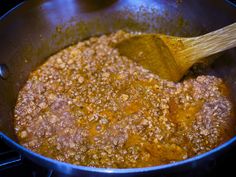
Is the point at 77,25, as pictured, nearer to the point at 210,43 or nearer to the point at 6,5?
the point at 6,5

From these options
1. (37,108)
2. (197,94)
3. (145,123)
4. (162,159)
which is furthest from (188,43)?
(37,108)

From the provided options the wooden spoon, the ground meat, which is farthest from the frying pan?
the wooden spoon

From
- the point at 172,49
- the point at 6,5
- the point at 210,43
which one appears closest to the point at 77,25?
the point at 6,5

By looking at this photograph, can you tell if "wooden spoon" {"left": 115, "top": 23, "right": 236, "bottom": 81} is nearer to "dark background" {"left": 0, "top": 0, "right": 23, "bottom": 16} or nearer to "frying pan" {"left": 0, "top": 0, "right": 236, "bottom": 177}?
"frying pan" {"left": 0, "top": 0, "right": 236, "bottom": 177}

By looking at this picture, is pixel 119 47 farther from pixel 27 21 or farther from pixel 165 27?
pixel 27 21

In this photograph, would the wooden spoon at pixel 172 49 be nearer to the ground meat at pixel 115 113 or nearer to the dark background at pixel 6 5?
the ground meat at pixel 115 113

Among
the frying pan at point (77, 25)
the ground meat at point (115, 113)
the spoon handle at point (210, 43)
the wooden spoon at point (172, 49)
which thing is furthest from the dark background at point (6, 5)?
the spoon handle at point (210, 43)
